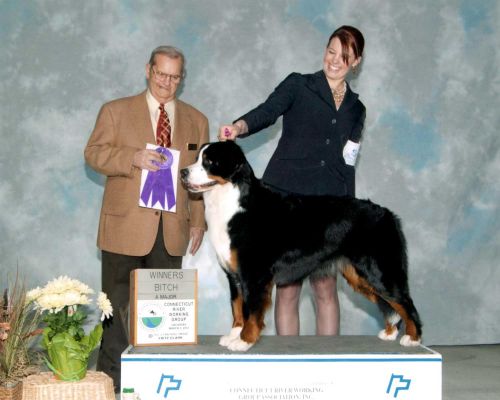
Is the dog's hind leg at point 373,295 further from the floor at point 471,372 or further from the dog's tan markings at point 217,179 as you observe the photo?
the floor at point 471,372

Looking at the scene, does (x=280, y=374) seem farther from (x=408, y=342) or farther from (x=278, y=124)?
(x=278, y=124)

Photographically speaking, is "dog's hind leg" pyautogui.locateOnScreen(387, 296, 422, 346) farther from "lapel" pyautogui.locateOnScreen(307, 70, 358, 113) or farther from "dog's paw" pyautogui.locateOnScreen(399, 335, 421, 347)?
"lapel" pyautogui.locateOnScreen(307, 70, 358, 113)

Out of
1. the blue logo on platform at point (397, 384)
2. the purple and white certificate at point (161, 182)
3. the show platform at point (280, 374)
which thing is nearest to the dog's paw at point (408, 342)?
the show platform at point (280, 374)

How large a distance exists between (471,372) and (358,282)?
2.01m

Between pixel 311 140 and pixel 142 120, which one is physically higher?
pixel 142 120

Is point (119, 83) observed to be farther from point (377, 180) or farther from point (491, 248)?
point (491, 248)

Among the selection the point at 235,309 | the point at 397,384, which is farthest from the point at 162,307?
the point at 397,384

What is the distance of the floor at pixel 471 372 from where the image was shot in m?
4.16

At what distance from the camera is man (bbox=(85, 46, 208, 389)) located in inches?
135

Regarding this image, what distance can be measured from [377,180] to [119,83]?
2.40 metres

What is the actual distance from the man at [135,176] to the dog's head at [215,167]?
385 mm

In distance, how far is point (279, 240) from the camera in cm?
317

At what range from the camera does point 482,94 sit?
5.59m

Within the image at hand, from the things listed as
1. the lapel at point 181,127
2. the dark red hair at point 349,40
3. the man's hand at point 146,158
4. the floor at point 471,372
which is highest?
the dark red hair at point 349,40
